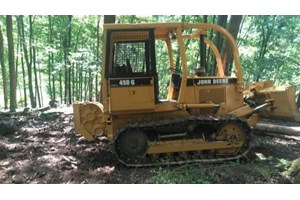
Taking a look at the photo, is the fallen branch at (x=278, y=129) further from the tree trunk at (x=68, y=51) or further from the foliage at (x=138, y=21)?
the tree trunk at (x=68, y=51)

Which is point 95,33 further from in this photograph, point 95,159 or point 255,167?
point 255,167

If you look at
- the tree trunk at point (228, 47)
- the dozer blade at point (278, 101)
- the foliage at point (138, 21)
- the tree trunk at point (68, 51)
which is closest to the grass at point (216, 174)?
the dozer blade at point (278, 101)

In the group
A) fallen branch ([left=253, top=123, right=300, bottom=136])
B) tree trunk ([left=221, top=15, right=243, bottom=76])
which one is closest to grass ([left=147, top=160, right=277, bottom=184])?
fallen branch ([left=253, top=123, right=300, bottom=136])

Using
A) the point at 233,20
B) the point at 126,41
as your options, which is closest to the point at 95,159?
the point at 126,41

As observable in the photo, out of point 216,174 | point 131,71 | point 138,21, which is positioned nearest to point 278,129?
point 216,174

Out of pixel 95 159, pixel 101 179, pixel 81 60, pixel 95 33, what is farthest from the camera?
pixel 95 33

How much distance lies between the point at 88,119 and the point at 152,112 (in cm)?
128

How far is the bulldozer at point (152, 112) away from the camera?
254 inches

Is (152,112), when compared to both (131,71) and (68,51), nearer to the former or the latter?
(131,71)

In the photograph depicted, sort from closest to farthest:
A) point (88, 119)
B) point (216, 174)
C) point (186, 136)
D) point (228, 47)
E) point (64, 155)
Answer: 1. point (216, 174)
2. point (186, 136)
3. point (88, 119)
4. point (64, 155)
5. point (228, 47)

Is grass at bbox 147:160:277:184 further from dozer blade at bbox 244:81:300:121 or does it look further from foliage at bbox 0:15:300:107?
foliage at bbox 0:15:300:107

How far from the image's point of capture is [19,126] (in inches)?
397

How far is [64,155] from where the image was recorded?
7.18 meters

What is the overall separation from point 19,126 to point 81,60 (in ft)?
27.6
